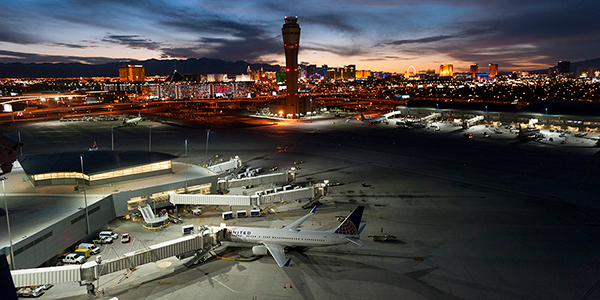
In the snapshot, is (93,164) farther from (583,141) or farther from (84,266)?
(583,141)

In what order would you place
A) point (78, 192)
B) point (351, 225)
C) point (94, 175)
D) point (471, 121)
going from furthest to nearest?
point (471, 121)
point (94, 175)
point (78, 192)
point (351, 225)

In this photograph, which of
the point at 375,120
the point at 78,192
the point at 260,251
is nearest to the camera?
the point at 260,251

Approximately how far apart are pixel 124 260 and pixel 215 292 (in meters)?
7.74

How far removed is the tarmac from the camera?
26.1 m

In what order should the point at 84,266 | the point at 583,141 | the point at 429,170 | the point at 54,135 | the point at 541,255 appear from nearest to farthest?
the point at 84,266 → the point at 541,255 → the point at 429,170 → the point at 583,141 → the point at 54,135

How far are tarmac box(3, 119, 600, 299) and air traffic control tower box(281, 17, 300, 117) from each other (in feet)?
242

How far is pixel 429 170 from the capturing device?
2420 inches

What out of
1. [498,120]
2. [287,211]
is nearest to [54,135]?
[287,211]

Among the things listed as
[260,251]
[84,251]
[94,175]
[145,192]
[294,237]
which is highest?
[94,175]

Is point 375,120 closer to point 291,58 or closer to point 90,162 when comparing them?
point 291,58

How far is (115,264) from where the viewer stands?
86.0 ft

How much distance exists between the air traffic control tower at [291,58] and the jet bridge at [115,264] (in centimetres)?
12012

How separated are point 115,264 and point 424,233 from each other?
2938 centimetres

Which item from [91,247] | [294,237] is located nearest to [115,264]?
[91,247]
